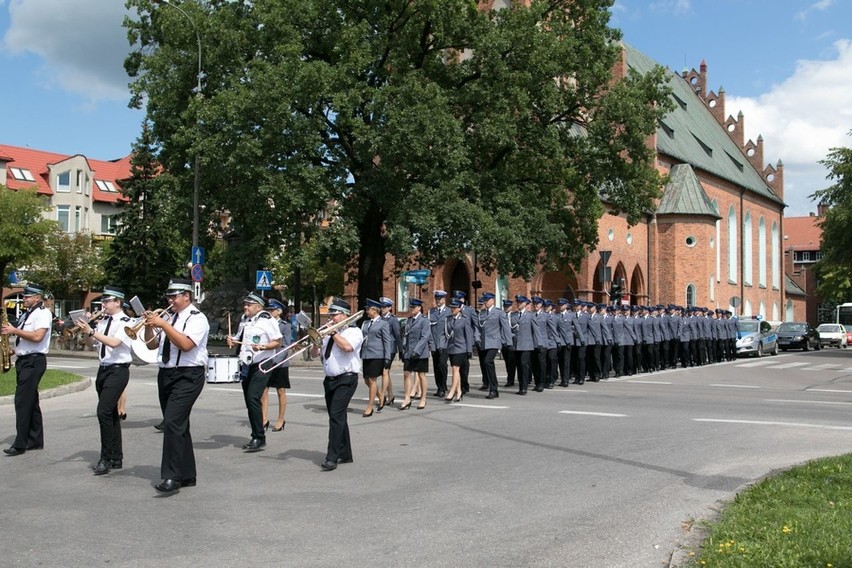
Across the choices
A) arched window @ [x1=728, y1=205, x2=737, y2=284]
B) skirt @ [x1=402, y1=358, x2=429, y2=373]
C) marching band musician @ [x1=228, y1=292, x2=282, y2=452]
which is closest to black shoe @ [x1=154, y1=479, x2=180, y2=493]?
marching band musician @ [x1=228, y1=292, x2=282, y2=452]

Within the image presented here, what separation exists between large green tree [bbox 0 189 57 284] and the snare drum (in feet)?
105

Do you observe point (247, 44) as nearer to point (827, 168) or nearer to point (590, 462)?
point (590, 462)

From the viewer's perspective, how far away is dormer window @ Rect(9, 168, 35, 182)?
64.9 m

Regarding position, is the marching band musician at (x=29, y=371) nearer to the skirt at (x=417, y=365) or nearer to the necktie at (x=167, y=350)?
the necktie at (x=167, y=350)

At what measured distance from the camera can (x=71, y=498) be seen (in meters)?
7.34

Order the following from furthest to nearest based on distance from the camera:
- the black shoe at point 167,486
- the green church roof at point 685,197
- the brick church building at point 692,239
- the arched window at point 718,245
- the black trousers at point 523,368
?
the arched window at point 718,245, the green church roof at point 685,197, the brick church building at point 692,239, the black trousers at point 523,368, the black shoe at point 167,486

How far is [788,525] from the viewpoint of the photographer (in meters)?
5.77

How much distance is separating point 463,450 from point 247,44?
20.7 meters

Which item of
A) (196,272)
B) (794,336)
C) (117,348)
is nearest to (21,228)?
(196,272)

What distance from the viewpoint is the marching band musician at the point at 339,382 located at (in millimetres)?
8844

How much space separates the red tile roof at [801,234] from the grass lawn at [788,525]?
361 ft

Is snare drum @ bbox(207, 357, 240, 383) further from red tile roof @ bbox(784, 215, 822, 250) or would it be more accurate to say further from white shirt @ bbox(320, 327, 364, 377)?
red tile roof @ bbox(784, 215, 822, 250)

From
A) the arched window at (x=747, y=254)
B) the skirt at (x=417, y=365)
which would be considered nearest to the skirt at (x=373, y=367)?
the skirt at (x=417, y=365)

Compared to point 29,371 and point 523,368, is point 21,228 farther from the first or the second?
point 29,371
